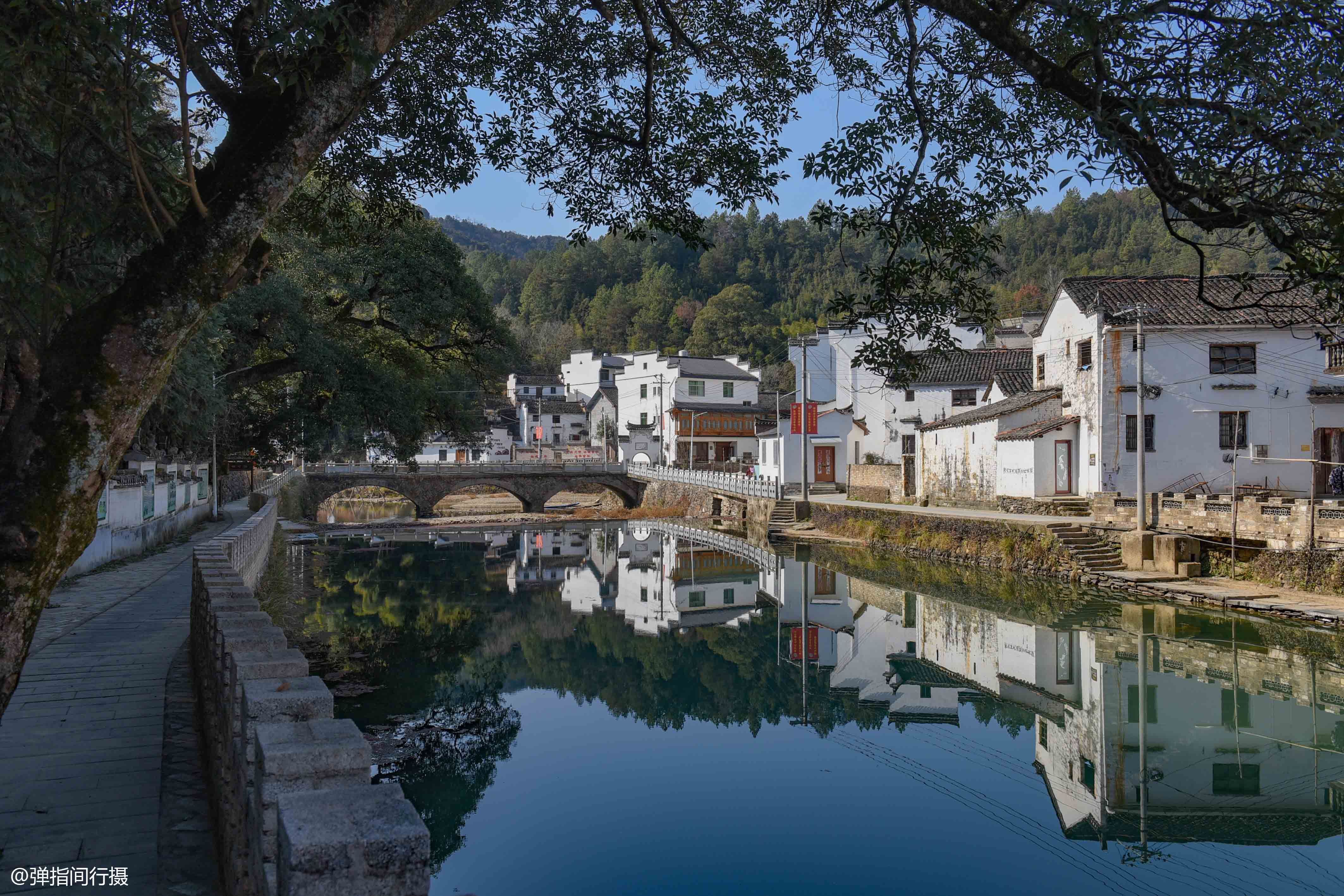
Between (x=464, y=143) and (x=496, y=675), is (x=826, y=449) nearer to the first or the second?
(x=496, y=675)

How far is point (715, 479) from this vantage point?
43406mm

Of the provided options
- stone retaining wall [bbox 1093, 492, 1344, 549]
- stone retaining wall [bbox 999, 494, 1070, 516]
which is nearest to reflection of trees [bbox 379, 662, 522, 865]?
stone retaining wall [bbox 1093, 492, 1344, 549]

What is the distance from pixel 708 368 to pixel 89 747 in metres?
52.3

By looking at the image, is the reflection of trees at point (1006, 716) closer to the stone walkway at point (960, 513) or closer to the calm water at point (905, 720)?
the calm water at point (905, 720)

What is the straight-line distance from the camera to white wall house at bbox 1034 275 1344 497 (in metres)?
23.8

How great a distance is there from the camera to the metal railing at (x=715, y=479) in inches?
1490

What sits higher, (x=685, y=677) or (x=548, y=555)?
(x=548, y=555)

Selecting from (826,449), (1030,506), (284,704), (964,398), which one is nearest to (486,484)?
(826,449)

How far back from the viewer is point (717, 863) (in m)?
8.50

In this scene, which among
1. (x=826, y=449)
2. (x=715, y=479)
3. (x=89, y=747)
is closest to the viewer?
(x=89, y=747)

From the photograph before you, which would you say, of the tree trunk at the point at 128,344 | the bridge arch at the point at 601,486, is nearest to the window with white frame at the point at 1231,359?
the tree trunk at the point at 128,344

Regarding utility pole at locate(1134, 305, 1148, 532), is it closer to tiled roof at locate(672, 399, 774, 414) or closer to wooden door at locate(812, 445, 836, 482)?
wooden door at locate(812, 445, 836, 482)

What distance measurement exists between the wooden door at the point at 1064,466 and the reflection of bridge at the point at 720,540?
27.5ft

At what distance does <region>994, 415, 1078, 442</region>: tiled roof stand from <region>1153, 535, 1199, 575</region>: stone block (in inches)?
226
